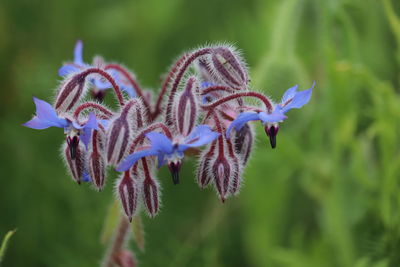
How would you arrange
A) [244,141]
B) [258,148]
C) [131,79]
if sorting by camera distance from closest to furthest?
[244,141], [131,79], [258,148]

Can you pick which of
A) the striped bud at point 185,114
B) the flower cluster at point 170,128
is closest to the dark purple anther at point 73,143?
the flower cluster at point 170,128

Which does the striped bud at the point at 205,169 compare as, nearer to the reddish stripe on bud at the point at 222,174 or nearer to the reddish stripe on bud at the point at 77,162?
the reddish stripe on bud at the point at 222,174

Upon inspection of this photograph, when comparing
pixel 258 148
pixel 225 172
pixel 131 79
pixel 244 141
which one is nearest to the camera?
pixel 225 172

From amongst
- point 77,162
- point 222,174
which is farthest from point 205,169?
point 77,162

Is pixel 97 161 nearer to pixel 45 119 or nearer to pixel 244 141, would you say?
pixel 45 119

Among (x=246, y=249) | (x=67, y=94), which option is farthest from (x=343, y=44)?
(x=67, y=94)

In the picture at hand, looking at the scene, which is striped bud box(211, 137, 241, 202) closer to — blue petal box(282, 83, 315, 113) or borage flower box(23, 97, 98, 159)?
blue petal box(282, 83, 315, 113)

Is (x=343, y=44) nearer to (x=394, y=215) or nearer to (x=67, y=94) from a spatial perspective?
(x=394, y=215)
